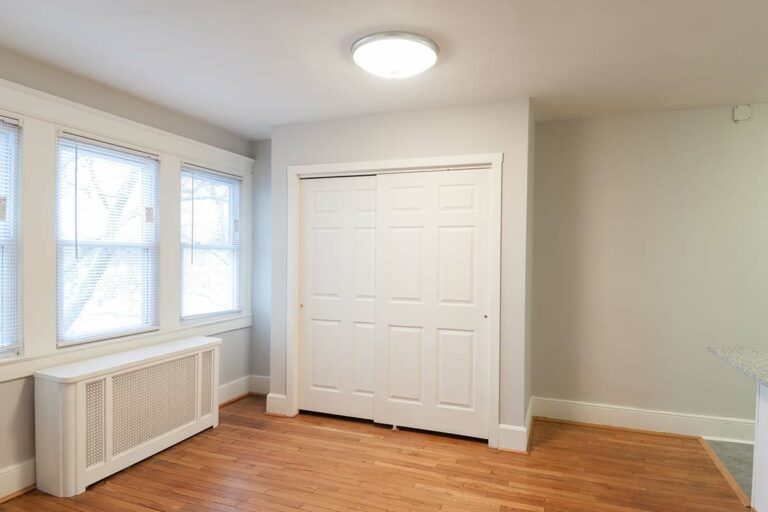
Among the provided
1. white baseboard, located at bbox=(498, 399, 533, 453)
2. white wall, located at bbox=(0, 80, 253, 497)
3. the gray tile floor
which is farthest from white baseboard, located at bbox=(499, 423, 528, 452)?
white wall, located at bbox=(0, 80, 253, 497)

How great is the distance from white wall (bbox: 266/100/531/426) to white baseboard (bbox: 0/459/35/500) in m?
1.74

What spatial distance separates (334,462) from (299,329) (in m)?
1.25

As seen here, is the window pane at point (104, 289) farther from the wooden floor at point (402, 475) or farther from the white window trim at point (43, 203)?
the wooden floor at point (402, 475)

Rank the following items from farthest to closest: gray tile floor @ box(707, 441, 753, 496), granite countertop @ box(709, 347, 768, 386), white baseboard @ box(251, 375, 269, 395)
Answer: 1. white baseboard @ box(251, 375, 269, 395)
2. gray tile floor @ box(707, 441, 753, 496)
3. granite countertop @ box(709, 347, 768, 386)

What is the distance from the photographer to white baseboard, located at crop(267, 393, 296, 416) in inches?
152

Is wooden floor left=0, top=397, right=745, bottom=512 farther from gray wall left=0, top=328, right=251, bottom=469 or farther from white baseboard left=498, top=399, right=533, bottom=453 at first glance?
gray wall left=0, top=328, right=251, bottom=469

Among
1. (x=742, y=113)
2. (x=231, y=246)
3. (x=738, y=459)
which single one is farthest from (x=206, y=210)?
(x=738, y=459)

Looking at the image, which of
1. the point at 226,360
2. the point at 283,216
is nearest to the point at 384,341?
the point at 283,216

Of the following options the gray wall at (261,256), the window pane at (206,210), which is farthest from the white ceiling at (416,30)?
the gray wall at (261,256)

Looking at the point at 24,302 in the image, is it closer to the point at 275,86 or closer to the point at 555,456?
the point at 275,86

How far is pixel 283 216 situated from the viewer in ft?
12.8

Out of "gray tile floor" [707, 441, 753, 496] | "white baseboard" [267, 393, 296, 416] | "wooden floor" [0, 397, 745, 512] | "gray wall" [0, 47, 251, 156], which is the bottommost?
"wooden floor" [0, 397, 745, 512]

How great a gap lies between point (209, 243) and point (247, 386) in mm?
1527

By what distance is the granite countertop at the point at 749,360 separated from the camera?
199cm
